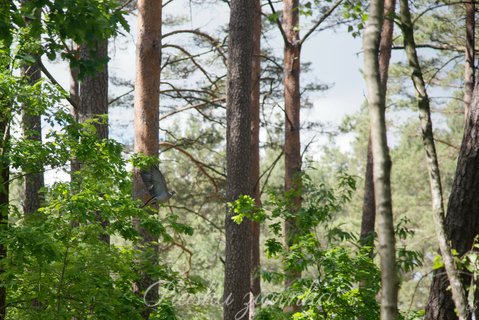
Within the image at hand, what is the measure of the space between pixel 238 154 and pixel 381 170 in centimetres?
558

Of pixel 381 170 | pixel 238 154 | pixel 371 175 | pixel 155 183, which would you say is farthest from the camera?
pixel 371 175

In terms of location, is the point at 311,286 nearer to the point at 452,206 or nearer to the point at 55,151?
the point at 452,206

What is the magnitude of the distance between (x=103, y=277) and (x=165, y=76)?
36.0ft

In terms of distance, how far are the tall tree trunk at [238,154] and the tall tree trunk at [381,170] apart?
5.30 metres

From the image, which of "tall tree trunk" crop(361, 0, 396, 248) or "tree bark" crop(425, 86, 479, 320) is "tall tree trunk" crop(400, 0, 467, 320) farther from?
"tall tree trunk" crop(361, 0, 396, 248)

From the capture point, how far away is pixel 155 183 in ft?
26.5

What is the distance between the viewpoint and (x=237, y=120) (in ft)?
28.3

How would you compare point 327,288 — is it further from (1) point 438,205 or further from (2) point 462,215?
(1) point 438,205

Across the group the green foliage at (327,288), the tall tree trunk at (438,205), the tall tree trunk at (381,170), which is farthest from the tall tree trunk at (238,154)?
the tall tree trunk at (381,170)

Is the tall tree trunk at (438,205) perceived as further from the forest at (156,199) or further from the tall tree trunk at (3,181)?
the tall tree trunk at (3,181)

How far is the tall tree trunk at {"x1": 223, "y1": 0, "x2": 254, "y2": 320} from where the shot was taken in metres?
8.43

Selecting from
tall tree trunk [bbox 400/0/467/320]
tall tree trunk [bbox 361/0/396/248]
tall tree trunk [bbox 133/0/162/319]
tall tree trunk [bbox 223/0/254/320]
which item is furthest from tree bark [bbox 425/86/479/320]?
tall tree trunk [bbox 361/0/396/248]

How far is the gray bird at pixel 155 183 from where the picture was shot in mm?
8055

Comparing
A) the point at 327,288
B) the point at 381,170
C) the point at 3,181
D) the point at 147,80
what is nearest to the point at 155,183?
the point at 147,80
